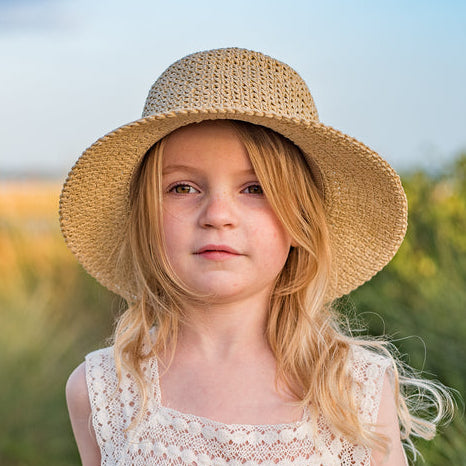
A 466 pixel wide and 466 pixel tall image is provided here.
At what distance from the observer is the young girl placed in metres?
1.81

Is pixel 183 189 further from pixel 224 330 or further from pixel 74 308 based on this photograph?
pixel 74 308

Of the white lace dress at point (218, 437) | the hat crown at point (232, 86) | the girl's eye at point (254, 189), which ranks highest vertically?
the hat crown at point (232, 86)

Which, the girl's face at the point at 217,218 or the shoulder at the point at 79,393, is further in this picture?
the shoulder at the point at 79,393

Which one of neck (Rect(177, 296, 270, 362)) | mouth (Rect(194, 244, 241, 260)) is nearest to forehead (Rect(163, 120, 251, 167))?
mouth (Rect(194, 244, 241, 260))

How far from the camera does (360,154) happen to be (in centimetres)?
189

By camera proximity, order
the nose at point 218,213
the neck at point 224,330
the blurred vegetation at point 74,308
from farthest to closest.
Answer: the blurred vegetation at point 74,308 → the neck at point 224,330 → the nose at point 218,213

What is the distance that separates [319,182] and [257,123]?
32 centimetres

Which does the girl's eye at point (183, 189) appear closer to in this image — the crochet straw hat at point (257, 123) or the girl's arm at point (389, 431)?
the crochet straw hat at point (257, 123)

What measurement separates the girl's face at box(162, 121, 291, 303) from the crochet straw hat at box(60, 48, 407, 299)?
8 centimetres

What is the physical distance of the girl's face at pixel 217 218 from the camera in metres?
1.79

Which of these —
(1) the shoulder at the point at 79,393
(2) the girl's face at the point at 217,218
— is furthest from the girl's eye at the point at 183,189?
(1) the shoulder at the point at 79,393

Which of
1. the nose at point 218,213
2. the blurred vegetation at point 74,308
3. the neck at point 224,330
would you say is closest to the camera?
the nose at point 218,213

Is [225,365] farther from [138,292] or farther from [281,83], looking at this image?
[281,83]

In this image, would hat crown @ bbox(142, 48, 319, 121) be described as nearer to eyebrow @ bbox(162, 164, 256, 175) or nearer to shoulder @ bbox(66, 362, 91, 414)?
eyebrow @ bbox(162, 164, 256, 175)
